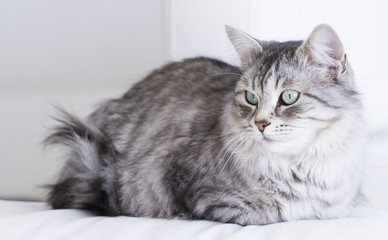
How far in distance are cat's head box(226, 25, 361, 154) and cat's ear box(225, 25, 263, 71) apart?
3.3 inches

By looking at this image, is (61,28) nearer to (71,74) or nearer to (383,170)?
(71,74)

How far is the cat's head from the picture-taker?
1.37 metres

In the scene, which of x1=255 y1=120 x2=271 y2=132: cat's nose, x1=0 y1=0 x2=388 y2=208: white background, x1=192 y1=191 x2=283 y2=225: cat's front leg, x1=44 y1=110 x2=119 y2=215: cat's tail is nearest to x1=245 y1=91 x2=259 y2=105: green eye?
x1=255 y1=120 x2=271 y2=132: cat's nose

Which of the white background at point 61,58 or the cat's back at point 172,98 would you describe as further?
the white background at point 61,58

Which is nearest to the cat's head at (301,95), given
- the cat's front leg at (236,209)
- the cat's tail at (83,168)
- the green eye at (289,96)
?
the green eye at (289,96)

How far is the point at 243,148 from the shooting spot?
1.54m

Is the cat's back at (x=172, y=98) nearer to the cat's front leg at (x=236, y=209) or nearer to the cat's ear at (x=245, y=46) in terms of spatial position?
the cat's ear at (x=245, y=46)

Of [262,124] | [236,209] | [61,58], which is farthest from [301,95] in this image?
[61,58]

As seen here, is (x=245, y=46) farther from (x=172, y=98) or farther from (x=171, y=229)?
(x=171, y=229)

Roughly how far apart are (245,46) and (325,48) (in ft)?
0.91

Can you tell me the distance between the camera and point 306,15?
6.40 ft

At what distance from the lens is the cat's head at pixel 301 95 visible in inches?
54.0

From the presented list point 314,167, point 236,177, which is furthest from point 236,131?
point 314,167

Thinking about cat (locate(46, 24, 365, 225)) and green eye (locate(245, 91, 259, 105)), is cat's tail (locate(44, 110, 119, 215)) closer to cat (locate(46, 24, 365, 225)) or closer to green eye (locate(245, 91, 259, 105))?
cat (locate(46, 24, 365, 225))
